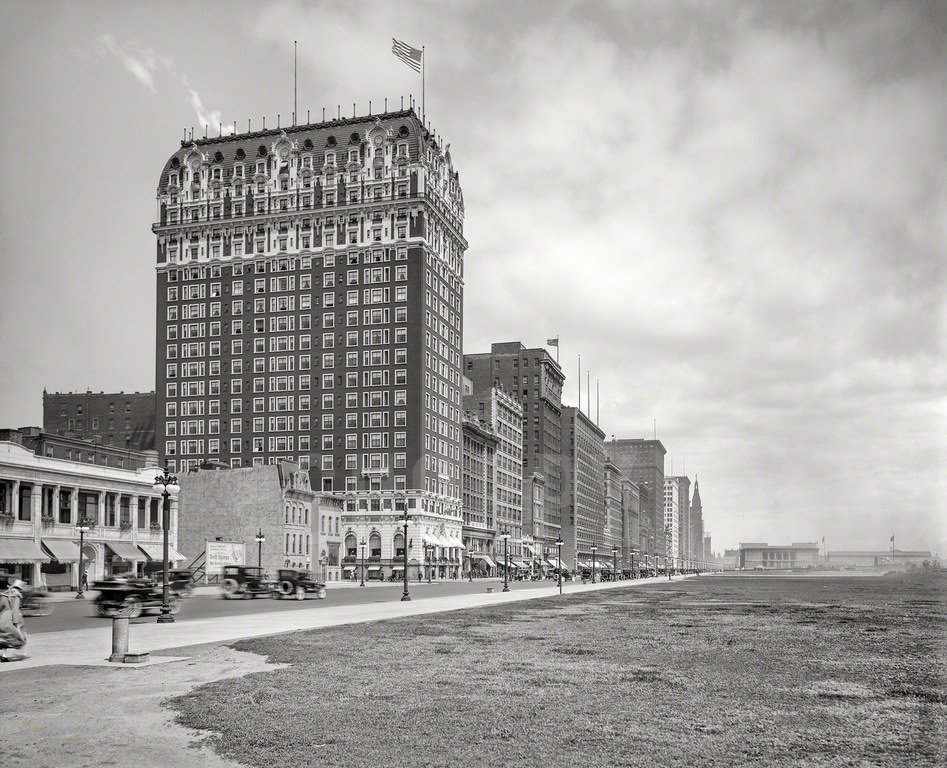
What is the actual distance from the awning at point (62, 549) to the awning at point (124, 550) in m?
4.60

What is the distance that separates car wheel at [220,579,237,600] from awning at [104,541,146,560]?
50.0 feet

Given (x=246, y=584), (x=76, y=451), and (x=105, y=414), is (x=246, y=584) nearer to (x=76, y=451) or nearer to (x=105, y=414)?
(x=76, y=451)

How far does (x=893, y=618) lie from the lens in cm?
4494

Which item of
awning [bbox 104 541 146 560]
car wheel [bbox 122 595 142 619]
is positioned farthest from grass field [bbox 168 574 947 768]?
awning [bbox 104 541 146 560]

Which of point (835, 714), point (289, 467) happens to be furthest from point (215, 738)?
point (289, 467)

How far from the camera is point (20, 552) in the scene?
66.6 m

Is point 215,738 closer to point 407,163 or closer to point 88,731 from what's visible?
point 88,731

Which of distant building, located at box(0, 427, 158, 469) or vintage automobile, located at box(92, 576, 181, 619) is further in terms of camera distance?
distant building, located at box(0, 427, 158, 469)

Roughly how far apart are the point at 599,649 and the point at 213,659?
33.9 ft

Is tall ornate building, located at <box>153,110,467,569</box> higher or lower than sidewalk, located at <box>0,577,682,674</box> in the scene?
higher

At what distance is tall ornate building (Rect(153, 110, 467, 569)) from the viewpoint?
144250 mm

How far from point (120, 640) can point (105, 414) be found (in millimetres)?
182091

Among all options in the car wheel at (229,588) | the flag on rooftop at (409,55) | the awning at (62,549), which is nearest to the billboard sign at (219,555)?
the car wheel at (229,588)

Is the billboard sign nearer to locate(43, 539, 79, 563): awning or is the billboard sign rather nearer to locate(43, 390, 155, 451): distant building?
locate(43, 539, 79, 563): awning
